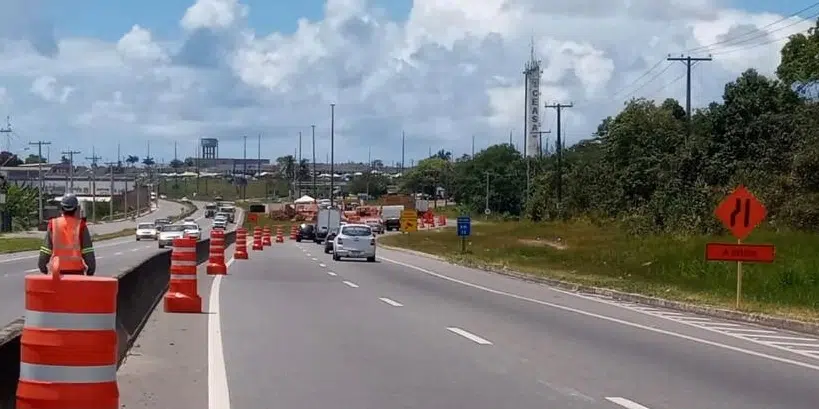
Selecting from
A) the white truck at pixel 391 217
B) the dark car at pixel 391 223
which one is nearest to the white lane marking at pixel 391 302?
the white truck at pixel 391 217

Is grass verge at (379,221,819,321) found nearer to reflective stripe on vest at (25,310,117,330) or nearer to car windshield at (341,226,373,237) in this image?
car windshield at (341,226,373,237)

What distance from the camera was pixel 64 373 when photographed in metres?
→ 7.33

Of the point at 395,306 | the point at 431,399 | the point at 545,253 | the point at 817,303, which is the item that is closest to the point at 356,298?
the point at 395,306

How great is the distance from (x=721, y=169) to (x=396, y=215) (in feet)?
191

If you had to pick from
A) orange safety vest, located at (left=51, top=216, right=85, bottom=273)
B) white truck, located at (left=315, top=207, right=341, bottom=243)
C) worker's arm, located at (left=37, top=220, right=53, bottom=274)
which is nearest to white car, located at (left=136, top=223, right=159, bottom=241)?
white truck, located at (left=315, top=207, right=341, bottom=243)

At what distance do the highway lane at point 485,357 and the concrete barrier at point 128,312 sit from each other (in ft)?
4.25

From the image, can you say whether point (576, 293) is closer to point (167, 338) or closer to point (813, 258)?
point (813, 258)

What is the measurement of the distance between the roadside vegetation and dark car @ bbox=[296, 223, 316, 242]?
29.4 ft

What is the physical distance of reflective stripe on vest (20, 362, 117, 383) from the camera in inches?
289

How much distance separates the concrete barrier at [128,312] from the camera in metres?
8.41

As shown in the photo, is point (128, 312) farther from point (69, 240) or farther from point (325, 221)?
point (325, 221)

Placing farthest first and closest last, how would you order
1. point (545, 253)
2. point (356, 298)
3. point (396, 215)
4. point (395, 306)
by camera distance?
1. point (396, 215)
2. point (545, 253)
3. point (356, 298)
4. point (395, 306)

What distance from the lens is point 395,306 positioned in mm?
23359

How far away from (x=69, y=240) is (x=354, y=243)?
3412 centimetres
